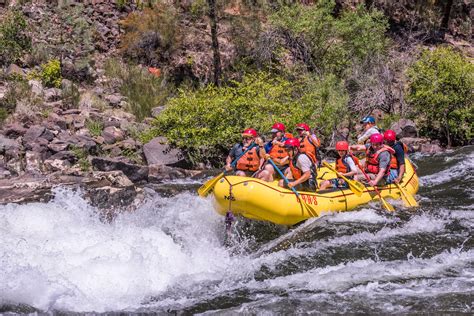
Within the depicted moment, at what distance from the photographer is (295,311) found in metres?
5.29

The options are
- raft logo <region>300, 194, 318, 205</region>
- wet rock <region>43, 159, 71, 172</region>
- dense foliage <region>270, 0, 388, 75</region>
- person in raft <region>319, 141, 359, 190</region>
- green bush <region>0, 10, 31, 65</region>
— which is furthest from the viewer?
dense foliage <region>270, 0, 388, 75</region>

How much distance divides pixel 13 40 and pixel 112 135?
6509mm

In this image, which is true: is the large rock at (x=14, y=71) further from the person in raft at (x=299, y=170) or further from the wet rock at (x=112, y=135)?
the person in raft at (x=299, y=170)

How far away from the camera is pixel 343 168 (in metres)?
9.23

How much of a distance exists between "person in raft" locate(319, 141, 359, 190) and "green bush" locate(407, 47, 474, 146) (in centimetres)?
779

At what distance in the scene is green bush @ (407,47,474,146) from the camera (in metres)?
15.8

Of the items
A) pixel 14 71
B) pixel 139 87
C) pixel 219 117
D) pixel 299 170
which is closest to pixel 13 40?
pixel 14 71

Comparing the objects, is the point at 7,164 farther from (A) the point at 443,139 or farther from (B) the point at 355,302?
(A) the point at 443,139

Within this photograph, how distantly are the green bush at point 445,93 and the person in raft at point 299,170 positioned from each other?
28.7 feet

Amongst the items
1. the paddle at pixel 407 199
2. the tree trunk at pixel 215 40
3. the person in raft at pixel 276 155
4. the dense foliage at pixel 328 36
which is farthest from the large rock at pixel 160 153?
the dense foliage at pixel 328 36

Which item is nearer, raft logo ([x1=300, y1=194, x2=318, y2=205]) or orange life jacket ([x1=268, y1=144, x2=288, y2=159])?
raft logo ([x1=300, y1=194, x2=318, y2=205])

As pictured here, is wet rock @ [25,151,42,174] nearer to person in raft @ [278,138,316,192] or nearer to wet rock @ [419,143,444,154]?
person in raft @ [278,138,316,192]

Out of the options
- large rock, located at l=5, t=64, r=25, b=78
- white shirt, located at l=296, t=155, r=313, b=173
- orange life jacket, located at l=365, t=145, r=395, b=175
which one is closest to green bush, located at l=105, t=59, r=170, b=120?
Result: large rock, located at l=5, t=64, r=25, b=78

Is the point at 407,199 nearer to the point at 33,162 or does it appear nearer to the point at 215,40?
the point at 33,162
